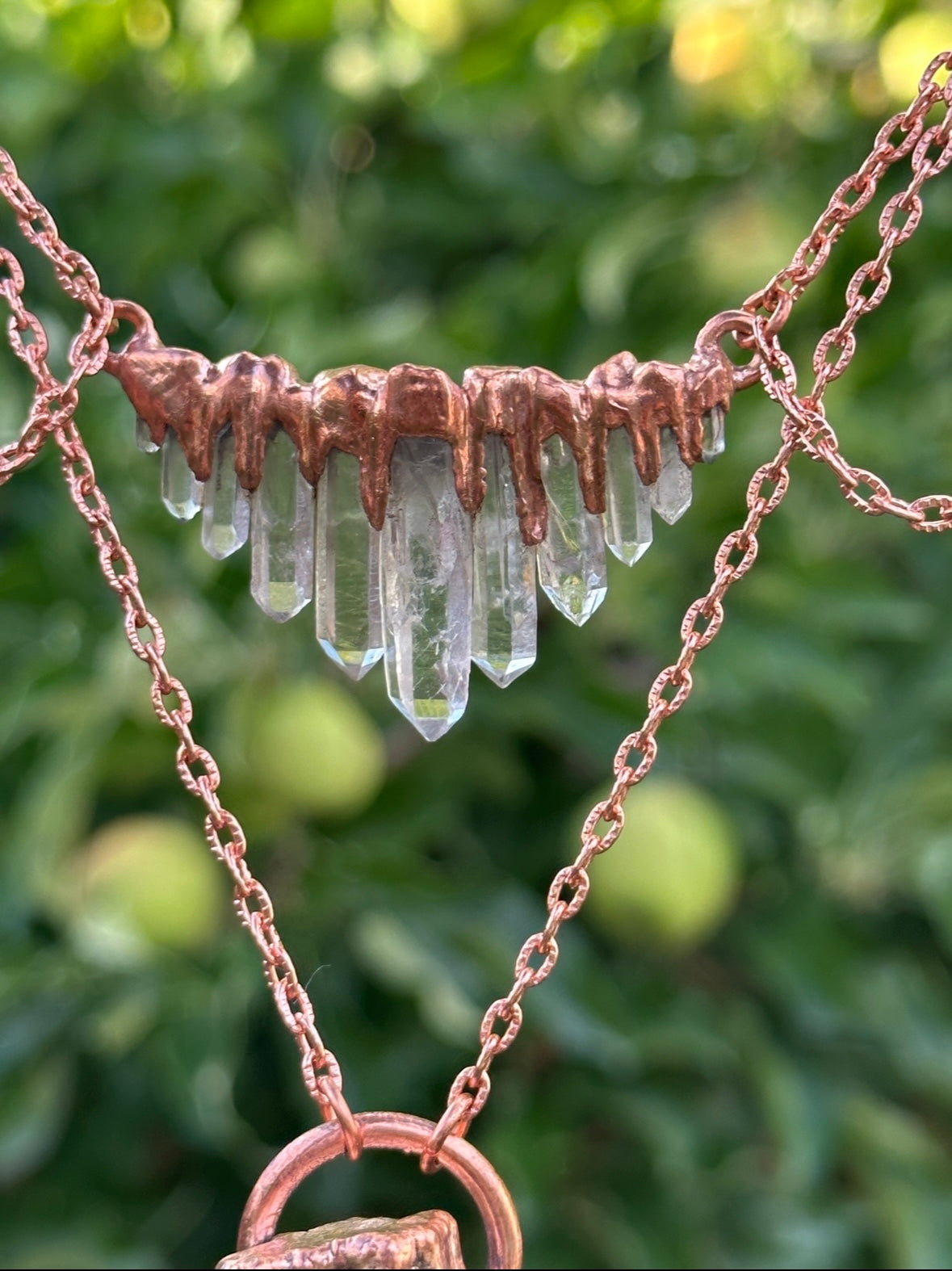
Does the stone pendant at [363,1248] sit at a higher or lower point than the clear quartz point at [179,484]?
lower

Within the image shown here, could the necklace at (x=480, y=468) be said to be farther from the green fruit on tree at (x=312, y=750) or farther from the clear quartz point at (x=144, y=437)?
the green fruit on tree at (x=312, y=750)

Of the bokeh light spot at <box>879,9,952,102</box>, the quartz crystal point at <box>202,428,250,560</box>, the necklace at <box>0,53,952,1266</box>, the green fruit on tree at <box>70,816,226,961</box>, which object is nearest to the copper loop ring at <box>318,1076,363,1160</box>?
the necklace at <box>0,53,952,1266</box>

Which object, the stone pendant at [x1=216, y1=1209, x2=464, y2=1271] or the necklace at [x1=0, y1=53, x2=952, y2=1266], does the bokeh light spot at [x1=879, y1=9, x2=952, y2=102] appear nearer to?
the necklace at [x1=0, y1=53, x2=952, y2=1266]

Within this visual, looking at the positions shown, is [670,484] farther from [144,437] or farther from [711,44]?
[711,44]

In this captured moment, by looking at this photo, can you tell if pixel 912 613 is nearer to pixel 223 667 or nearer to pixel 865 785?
pixel 865 785

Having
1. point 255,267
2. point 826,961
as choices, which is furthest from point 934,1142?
point 255,267

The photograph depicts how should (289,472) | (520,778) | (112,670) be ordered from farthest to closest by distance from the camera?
(520,778)
(112,670)
(289,472)

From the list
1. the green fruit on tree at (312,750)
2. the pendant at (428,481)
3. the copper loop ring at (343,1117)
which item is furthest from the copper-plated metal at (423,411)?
the green fruit on tree at (312,750)
